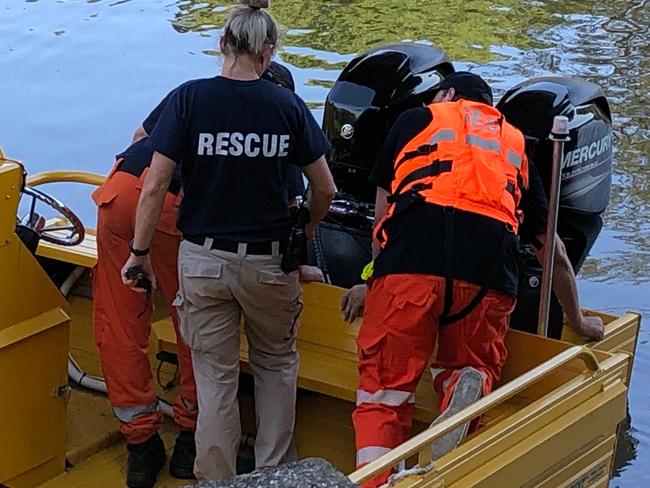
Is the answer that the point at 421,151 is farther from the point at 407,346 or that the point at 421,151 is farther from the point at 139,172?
the point at 139,172

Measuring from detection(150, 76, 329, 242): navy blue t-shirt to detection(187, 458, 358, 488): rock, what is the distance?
4.77ft

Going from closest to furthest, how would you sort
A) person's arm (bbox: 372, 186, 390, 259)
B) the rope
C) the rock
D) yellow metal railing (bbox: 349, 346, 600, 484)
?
the rock < yellow metal railing (bbox: 349, 346, 600, 484) < the rope < person's arm (bbox: 372, 186, 390, 259)

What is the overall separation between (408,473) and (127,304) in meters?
1.36

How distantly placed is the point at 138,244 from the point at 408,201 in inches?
30.7

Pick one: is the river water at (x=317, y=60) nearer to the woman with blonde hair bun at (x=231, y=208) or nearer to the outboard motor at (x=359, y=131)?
the outboard motor at (x=359, y=131)

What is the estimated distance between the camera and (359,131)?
14.3ft

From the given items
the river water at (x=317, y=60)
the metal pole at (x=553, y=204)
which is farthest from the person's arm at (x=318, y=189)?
the river water at (x=317, y=60)

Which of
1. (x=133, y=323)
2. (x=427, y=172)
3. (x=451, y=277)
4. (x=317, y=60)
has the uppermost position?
(x=427, y=172)

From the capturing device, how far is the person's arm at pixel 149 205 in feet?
10.7

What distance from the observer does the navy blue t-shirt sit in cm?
324

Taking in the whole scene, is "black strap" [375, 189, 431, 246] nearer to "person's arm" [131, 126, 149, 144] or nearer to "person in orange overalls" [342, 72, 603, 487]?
"person in orange overalls" [342, 72, 603, 487]

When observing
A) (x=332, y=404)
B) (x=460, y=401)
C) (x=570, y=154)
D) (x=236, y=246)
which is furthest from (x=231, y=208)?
(x=570, y=154)

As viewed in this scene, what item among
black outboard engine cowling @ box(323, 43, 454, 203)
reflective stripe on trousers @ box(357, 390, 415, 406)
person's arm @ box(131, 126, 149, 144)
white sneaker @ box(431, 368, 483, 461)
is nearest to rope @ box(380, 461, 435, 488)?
white sneaker @ box(431, 368, 483, 461)

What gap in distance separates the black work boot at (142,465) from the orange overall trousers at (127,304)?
32mm
